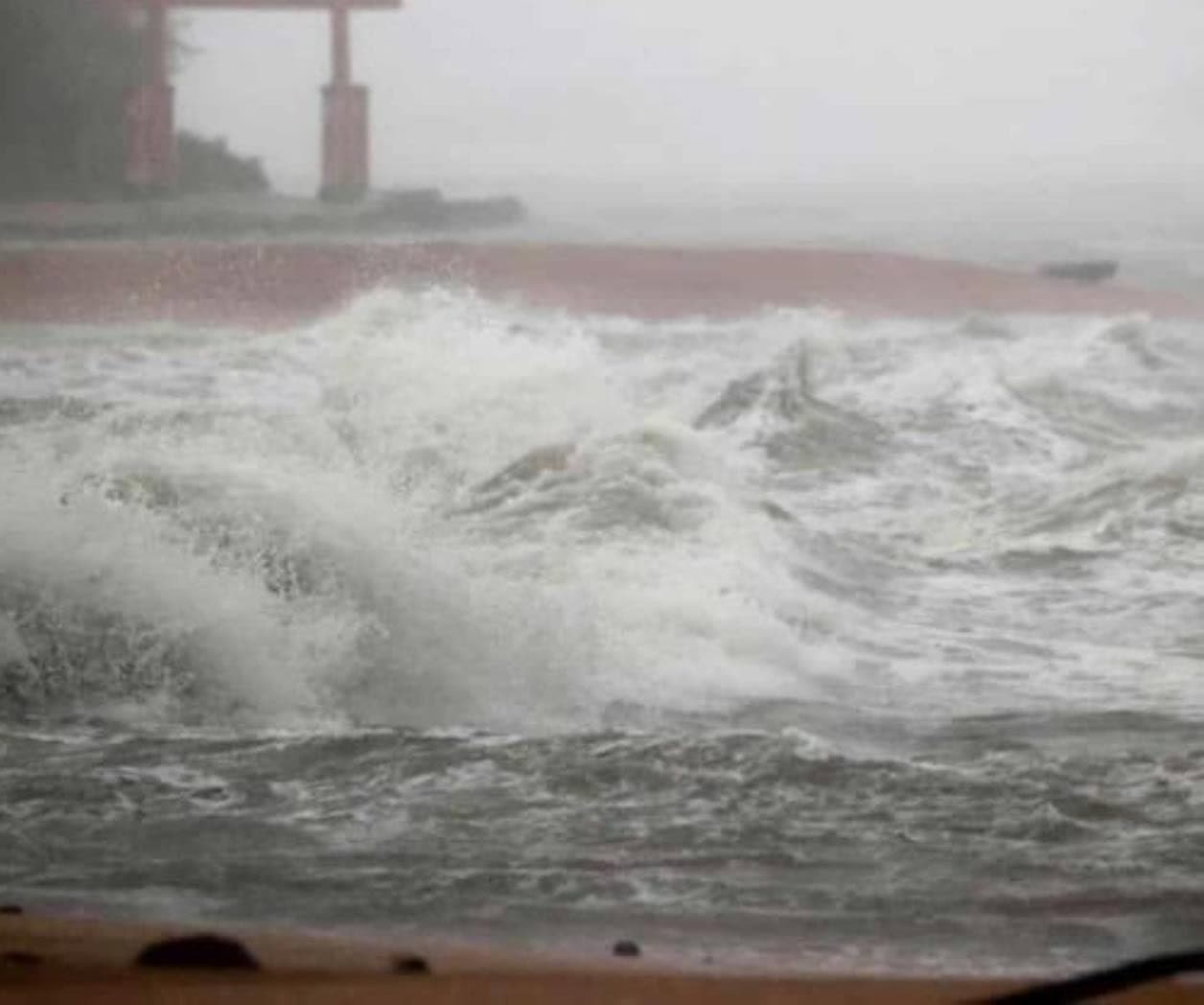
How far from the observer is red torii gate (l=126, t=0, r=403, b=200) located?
9.78m

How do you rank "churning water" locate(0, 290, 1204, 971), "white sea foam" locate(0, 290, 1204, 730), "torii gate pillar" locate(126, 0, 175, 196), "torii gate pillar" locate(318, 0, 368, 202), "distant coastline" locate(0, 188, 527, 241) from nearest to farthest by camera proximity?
"churning water" locate(0, 290, 1204, 971), "white sea foam" locate(0, 290, 1204, 730), "distant coastline" locate(0, 188, 527, 241), "torii gate pillar" locate(126, 0, 175, 196), "torii gate pillar" locate(318, 0, 368, 202)

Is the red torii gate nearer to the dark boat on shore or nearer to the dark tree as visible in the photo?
the dark tree

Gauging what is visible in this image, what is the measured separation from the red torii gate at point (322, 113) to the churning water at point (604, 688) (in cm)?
606

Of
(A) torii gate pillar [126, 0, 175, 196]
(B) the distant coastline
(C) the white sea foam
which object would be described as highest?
(A) torii gate pillar [126, 0, 175, 196]

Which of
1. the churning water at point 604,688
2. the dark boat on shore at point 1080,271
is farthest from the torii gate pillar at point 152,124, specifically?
the churning water at point 604,688

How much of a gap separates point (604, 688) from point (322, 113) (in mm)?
9486

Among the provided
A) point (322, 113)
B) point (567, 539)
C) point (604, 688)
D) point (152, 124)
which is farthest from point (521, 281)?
point (604, 688)

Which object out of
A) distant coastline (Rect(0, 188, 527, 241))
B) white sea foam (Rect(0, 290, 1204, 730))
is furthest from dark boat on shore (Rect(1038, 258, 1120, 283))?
white sea foam (Rect(0, 290, 1204, 730))

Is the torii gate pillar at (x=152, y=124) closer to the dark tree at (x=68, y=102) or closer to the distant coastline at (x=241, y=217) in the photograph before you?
the dark tree at (x=68, y=102)

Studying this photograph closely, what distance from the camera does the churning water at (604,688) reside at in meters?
1.30

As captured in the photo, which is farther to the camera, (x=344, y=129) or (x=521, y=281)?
(x=344, y=129)

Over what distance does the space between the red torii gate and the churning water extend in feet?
19.9

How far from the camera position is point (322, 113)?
1117 centimetres

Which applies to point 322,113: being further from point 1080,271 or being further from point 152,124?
→ point 1080,271
